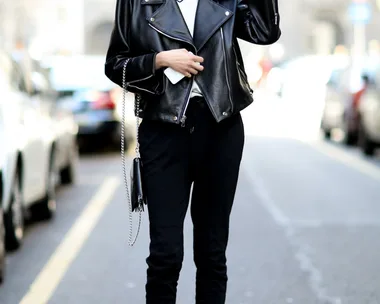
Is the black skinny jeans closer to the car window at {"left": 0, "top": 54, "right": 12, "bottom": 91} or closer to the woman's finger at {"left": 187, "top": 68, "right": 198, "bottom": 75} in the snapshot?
the woman's finger at {"left": 187, "top": 68, "right": 198, "bottom": 75}

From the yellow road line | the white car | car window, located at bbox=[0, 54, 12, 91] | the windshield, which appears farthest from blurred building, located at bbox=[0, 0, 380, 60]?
car window, located at bbox=[0, 54, 12, 91]

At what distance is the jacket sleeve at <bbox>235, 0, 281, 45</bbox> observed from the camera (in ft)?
14.0

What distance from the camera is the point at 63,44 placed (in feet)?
250

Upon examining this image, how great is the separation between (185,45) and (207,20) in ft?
0.43

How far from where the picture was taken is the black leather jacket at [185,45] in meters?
4.15

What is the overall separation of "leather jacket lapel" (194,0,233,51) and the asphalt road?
2279mm

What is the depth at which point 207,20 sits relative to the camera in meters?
4.17

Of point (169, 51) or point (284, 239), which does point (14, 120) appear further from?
point (169, 51)

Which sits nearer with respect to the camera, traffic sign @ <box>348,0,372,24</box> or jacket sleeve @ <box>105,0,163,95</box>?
jacket sleeve @ <box>105,0,163,95</box>

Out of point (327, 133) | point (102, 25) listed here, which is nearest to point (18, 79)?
point (327, 133)

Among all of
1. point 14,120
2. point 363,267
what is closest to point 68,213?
point 14,120

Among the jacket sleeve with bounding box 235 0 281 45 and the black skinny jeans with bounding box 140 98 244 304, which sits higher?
the jacket sleeve with bounding box 235 0 281 45

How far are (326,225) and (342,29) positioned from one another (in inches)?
2323

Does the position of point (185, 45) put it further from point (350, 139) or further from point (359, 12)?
point (359, 12)
